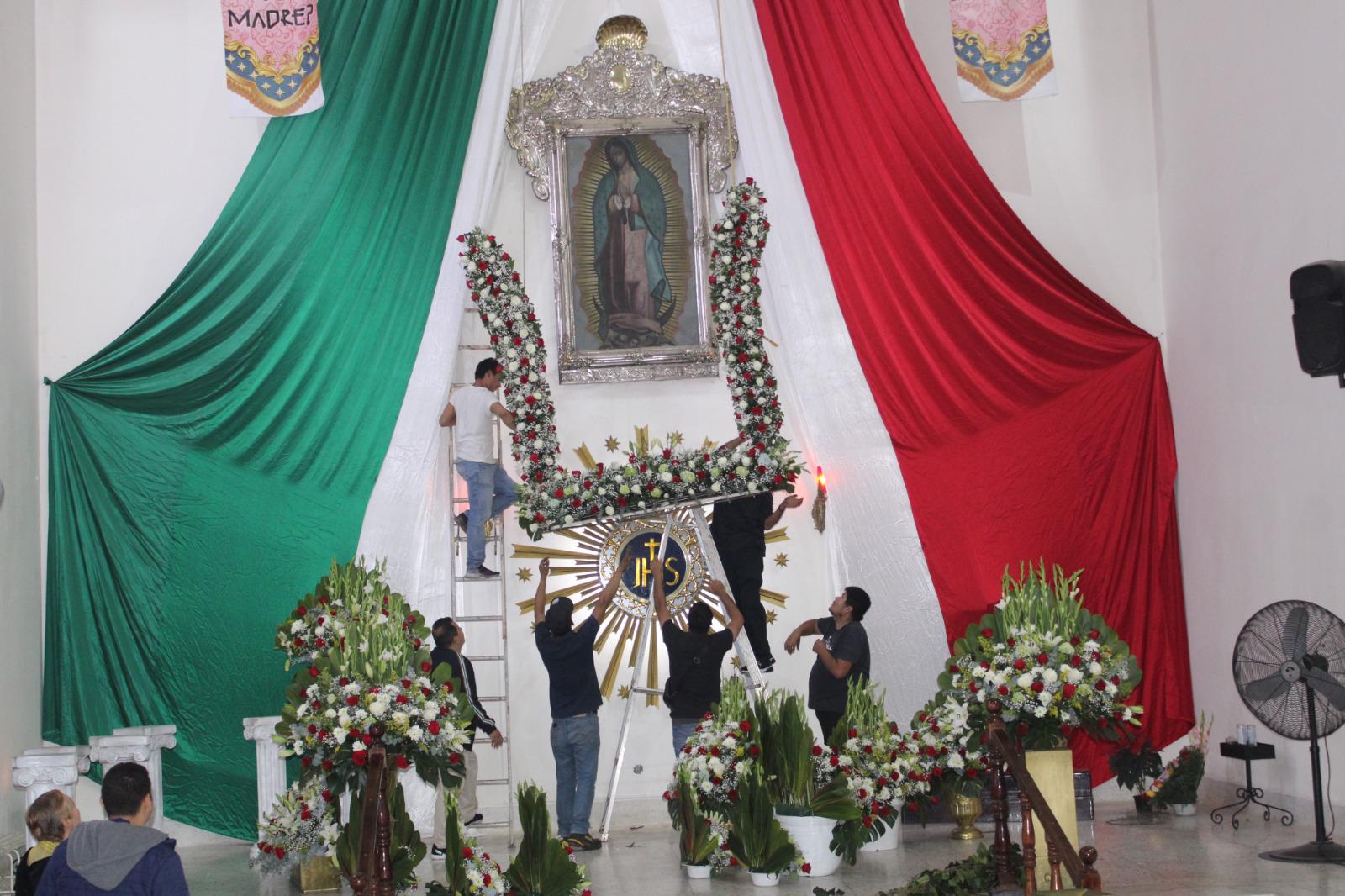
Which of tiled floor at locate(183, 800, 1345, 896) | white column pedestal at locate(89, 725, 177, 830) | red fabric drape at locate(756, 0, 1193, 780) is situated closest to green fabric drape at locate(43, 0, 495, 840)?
white column pedestal at locate(89, 725, 177, 830)

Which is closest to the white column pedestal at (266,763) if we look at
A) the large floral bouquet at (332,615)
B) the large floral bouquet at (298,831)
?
the large floral bouquet at (332,615)

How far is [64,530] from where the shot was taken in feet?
33.4

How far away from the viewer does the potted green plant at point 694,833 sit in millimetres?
8039

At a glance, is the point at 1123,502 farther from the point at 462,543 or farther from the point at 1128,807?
the point at 462,543

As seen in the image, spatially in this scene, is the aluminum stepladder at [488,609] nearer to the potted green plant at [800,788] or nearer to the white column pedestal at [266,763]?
the white column pedestal at [266,763]

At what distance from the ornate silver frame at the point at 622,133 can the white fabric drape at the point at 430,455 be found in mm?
458

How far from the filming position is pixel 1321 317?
701 centimetres

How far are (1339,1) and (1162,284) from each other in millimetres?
3130

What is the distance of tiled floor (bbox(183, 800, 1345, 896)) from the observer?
7.34 meters

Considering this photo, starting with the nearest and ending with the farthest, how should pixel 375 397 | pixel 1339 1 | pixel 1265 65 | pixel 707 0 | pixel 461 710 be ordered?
pixel 461 710, pixel 1339 1, pixel 1265 65, pixel 375 397, pixel 707 0

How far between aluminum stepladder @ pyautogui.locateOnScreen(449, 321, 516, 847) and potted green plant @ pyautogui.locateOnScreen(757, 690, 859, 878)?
9.28 ft

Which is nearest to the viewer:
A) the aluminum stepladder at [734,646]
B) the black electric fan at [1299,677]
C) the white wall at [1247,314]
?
the black electric fan at [1299,677]

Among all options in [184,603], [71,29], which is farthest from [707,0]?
[184,603]

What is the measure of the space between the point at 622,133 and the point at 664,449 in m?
3.18
